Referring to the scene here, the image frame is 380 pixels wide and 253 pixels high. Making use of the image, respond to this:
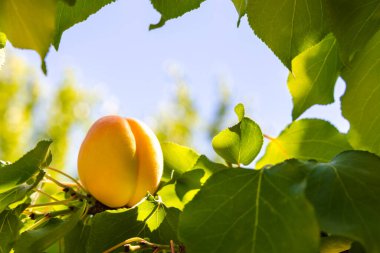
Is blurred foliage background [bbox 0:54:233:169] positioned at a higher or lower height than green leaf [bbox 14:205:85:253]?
lower

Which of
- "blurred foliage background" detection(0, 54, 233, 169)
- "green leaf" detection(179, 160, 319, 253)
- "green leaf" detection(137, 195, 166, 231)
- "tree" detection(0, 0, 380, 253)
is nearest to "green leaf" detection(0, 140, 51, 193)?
"tree" detection(0, 0, 380, 253)

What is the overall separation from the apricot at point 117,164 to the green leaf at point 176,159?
0.05 feet

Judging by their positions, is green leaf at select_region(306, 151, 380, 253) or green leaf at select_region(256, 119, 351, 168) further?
green leaf at select_region(256, 119, 351, 168)

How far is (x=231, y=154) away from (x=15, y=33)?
0.27 m

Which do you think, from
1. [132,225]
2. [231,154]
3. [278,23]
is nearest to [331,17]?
[278,23]

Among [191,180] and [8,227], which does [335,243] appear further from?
[8,227]

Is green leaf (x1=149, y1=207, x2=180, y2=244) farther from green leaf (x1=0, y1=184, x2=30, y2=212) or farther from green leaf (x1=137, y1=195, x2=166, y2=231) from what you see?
green leaf (x1=0, y1=184, x2=30, y2=212)

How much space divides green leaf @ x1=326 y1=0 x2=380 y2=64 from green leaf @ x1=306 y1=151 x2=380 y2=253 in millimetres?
102

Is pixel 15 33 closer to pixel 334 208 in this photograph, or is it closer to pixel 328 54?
pixel 334 208

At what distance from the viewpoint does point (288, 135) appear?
65 centimetres

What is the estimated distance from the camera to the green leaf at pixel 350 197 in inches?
12.9

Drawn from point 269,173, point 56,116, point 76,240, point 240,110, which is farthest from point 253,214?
point 56,116

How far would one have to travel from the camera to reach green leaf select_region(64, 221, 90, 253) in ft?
1.79

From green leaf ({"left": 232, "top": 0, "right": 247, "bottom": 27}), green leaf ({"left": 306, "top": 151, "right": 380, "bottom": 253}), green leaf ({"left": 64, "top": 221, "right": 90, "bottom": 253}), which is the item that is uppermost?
green leaf ({"left": 232, "top": 0, "right": 247, "bottom": 27})
